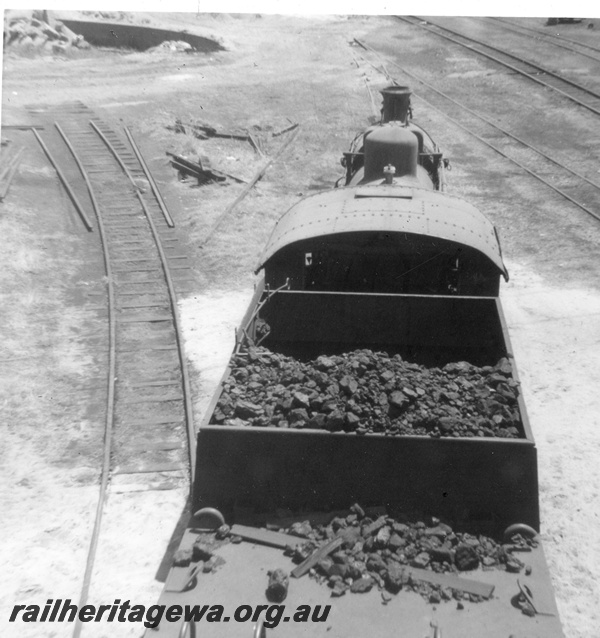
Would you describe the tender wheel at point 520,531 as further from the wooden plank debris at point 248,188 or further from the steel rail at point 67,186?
the steel rail at point 67,186

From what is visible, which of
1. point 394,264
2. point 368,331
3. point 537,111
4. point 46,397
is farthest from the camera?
point 537,111

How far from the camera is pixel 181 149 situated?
63.2ft

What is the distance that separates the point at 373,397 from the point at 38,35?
89.0 feet

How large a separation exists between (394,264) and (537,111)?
54.5 ft

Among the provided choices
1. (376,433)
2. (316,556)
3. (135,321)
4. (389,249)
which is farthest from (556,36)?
(316,556)

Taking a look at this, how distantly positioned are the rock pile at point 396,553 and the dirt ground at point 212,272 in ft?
5.53

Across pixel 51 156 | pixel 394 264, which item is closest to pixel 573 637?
pixel 394 264

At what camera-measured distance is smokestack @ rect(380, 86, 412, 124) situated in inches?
496

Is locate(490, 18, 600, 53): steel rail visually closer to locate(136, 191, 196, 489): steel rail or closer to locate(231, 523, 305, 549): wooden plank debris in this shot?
locate(136, 191, 196, 489): steel rail

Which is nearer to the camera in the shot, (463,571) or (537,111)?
(463,571)

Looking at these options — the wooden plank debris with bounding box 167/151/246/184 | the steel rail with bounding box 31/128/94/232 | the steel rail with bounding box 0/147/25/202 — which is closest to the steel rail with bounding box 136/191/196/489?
the steel rail with bounding box 31/128/94/232

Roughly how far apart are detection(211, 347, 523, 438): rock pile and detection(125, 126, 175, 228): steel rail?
31.6ft

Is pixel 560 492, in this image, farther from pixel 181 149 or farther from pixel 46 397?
pixel 181 149

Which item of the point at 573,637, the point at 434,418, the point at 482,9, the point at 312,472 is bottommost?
the point at 573,637
